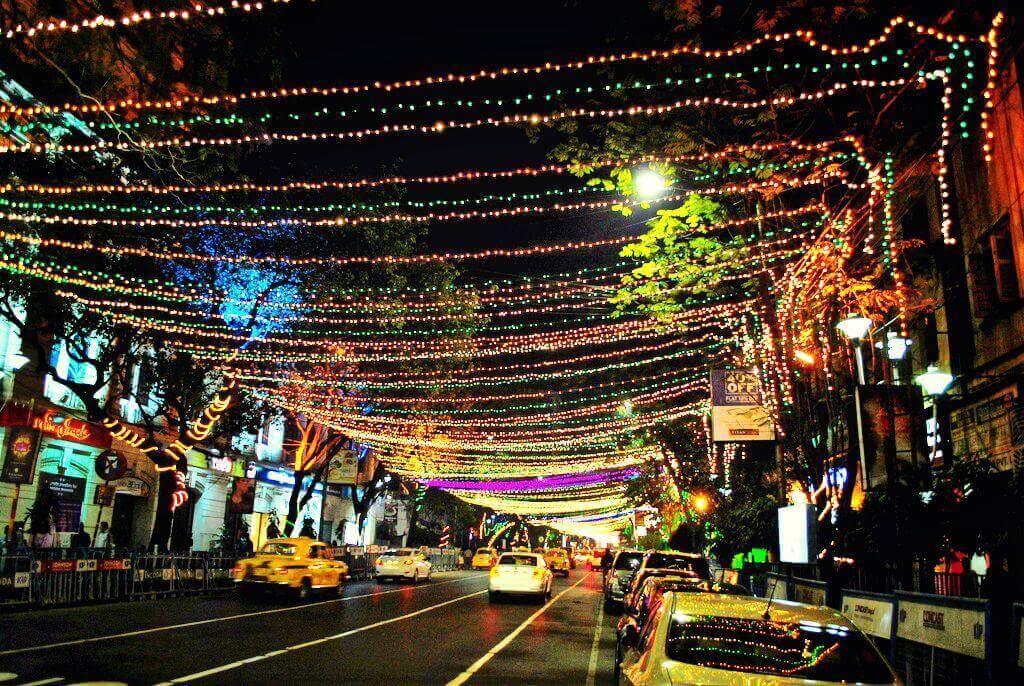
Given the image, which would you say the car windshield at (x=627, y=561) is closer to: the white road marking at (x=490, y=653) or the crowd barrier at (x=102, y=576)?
the white road marking at (x=490, y=653)

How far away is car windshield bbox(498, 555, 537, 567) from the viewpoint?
2287 cm

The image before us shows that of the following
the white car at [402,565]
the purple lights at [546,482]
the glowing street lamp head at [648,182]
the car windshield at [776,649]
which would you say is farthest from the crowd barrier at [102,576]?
the purple lights at [546,482]

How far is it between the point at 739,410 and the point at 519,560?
8467mm

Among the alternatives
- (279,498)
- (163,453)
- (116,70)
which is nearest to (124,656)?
(116,70)

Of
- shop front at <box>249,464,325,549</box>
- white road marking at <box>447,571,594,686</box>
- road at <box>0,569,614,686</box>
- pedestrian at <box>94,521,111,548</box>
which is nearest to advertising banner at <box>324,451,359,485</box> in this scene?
shop front at <box>249,464,325,549</box>

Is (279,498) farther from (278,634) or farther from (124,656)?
(124,656)

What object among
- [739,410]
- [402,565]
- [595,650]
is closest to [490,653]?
[595,650]

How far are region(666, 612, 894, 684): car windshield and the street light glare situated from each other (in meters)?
8.77

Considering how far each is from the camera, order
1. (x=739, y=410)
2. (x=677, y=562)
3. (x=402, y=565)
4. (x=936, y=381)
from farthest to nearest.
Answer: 1. (x=402, y=565)
2. (x=677, y=562)
3. (x=739, y=410)
4. (x=936, y=381)

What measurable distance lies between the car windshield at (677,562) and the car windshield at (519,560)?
5.17 metres

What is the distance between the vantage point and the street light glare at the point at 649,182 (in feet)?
42.9

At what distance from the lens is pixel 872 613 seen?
9.54 metres

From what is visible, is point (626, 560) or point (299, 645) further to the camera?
point (626, 560)

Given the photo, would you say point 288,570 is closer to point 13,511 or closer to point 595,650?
point 13,511
